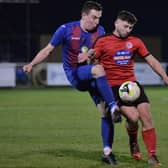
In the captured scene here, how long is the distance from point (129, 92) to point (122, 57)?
1.55 ft

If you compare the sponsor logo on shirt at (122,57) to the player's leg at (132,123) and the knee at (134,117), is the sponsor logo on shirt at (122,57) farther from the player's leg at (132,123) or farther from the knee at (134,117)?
the knee at (134,117)

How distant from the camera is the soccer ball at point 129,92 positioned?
8.28 meters

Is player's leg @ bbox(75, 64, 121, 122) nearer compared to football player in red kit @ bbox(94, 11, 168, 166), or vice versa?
player's leg @ bbox(75, 64, 121, 122)

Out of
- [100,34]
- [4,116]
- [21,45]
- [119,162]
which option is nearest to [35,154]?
[119,162]

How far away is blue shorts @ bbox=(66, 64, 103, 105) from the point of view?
838cm

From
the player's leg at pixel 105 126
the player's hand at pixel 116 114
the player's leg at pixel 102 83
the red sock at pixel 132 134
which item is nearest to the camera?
the player's hand at pixel 116 114

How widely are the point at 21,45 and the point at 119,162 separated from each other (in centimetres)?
3154

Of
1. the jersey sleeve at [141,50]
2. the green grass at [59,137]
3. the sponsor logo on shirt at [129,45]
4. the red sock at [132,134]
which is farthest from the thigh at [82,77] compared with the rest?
the green grass at [59,137]

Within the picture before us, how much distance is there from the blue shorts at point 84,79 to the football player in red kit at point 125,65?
8.5 inches

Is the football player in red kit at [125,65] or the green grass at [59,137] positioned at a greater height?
the football player in red kit at [125,65]

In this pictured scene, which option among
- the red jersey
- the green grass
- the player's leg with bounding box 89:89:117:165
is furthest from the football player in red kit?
the green grass

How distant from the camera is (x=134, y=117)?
830cm

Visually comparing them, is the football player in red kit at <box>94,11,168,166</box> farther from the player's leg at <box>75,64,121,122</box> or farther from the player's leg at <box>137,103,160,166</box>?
the player's leg at <box>75,64,121,122</box>

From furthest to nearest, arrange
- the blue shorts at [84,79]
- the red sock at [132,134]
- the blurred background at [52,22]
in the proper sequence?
1. the blurred background at [52,22]
2. the red sock at [132,134]
3. the blue shorts at [84,79]
